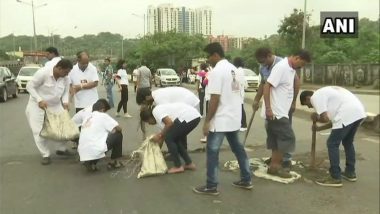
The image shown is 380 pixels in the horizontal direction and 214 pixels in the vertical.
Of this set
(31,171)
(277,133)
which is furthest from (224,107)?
(31,171)

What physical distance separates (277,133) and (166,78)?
2622cm

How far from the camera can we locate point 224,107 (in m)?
5.29

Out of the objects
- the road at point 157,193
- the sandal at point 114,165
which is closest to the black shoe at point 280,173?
the road at point 157,193

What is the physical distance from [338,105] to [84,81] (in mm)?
4190

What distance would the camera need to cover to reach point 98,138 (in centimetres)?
645

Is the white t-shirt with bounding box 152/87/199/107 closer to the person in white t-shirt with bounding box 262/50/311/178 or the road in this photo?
the road

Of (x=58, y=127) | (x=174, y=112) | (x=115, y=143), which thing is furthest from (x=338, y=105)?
(x=58, y=127)

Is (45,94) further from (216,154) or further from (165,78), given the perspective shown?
(165,78)

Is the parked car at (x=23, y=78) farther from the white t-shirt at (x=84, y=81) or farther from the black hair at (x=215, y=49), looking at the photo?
the black hair at (x=215, y=49)

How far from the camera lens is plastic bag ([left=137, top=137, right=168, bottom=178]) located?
629 cm

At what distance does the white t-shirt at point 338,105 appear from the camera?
18.0 ft

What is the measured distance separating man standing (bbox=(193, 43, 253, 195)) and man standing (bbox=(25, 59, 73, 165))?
2.74 meters

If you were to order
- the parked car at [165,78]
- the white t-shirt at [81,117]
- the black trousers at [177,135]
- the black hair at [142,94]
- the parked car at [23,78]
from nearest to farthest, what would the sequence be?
the black trousers at [177,135] < the black hair at [142,94] < the white t-shirt at [81,117] < the parked car at [23,78] < the parked car at [165,78]

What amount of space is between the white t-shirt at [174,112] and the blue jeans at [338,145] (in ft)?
5.61
